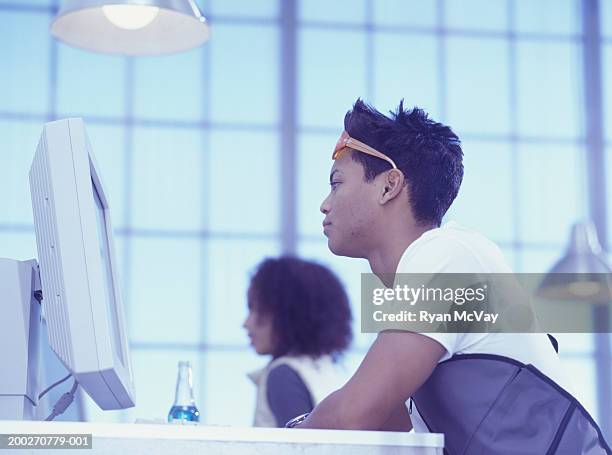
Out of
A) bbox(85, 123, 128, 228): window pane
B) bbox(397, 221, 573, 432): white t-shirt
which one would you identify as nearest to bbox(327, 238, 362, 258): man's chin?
bbox(397, 221, 573, 432): white t-shirt

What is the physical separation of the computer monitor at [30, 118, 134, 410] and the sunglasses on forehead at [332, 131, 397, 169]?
1.43 ft

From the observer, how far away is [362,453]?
127 cm

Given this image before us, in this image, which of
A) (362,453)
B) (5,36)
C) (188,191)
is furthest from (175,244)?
(362,453)

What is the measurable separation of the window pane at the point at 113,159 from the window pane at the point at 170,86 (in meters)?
0.19

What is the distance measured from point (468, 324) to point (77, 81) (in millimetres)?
5244

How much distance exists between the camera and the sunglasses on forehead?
1777 millimetres

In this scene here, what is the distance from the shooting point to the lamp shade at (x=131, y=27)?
304cm

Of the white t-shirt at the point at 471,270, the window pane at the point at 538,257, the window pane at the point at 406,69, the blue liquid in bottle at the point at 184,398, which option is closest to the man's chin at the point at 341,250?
the white t-shirt at the point at 471,270

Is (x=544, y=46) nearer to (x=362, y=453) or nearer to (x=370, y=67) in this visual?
(x=370, y=67)

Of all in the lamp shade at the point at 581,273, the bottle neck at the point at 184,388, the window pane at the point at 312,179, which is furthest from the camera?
the window pane at the point at 312,179

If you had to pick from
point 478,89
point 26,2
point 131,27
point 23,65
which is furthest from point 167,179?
point 131,27

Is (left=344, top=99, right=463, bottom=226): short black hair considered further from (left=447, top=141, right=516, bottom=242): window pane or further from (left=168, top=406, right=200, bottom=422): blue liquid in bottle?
(left=447, top=141, right=516, bottom=242): window pane

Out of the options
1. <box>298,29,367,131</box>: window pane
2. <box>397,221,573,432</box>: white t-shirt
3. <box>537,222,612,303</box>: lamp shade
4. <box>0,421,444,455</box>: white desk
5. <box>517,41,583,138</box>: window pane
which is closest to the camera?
<box>0,421,444,455</box>: white desk

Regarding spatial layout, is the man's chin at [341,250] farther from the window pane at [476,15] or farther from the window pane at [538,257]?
the window pane at [476,15]
